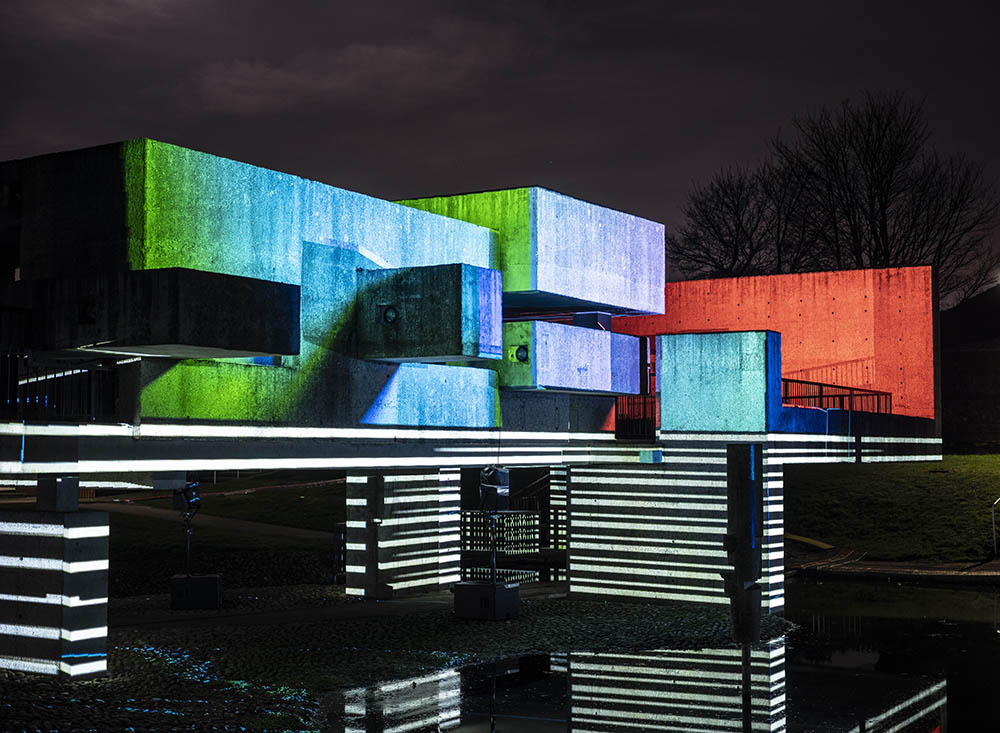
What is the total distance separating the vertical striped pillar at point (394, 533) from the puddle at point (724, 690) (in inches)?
389

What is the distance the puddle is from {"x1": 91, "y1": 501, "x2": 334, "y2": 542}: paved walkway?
82.7ft

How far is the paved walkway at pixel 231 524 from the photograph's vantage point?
1816 inches

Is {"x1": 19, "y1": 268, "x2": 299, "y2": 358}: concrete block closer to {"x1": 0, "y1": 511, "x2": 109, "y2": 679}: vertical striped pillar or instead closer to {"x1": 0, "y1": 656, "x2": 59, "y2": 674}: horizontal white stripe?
{"x1": 0, "y1": 511, "x2": 109, "y2": 679}: vertical striped pillar

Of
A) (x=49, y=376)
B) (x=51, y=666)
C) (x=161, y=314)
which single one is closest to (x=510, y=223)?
(x=161, y=314)

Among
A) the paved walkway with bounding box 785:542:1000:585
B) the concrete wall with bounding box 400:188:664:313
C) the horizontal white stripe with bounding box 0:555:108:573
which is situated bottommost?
the paved walkway with bounding box 785:542:1000:585

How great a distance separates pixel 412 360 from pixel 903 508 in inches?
1126

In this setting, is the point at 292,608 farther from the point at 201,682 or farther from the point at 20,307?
the point at 20,307

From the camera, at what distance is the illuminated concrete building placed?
1895 centimetres

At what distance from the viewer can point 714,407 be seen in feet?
95.6

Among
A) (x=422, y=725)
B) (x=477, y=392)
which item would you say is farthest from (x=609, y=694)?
(x=477, y=392)

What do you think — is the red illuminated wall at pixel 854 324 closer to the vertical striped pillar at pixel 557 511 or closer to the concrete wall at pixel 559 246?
the vertical striped pillar at pixel 557 511

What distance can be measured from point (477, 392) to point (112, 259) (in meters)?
9.90

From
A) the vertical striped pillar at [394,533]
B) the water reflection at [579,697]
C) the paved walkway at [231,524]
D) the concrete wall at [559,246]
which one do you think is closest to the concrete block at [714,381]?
the concrete wall at [559,246]

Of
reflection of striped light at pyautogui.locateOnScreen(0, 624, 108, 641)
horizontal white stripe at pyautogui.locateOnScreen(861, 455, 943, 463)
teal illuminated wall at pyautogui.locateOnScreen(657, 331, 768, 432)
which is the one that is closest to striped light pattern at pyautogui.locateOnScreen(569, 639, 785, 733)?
teal illuminated wall at pyautogui.locateOnScreen(657, 331, 768, 432)
